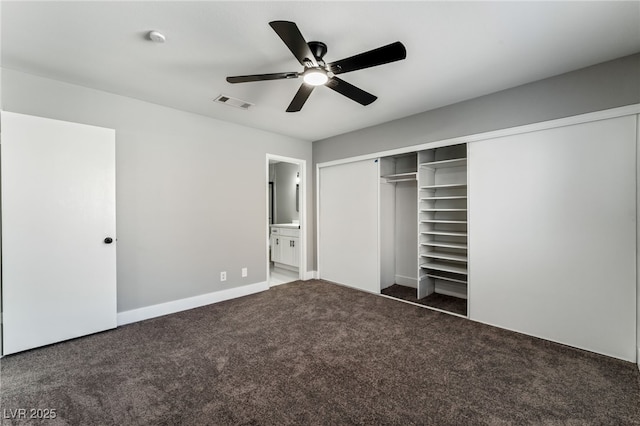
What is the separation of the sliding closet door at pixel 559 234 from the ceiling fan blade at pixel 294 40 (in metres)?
2.19

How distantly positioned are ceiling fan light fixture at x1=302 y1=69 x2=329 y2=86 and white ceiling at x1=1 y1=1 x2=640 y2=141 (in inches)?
10.5

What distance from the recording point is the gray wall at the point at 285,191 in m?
6.37

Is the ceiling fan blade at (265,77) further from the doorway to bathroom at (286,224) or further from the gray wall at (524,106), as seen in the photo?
the doorway to bathroom at (286,224)

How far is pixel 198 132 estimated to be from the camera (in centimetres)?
353

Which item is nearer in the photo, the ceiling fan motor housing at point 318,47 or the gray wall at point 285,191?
the ceiling fan motor housing at point 318,47

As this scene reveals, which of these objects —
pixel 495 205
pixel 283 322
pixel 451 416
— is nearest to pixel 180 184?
pixel 283 322

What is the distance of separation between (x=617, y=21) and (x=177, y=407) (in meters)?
3.84

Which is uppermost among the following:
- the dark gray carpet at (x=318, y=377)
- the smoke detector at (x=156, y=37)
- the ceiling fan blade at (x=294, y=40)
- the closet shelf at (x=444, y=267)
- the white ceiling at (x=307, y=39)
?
the white ceiling at (x=307, y=39)

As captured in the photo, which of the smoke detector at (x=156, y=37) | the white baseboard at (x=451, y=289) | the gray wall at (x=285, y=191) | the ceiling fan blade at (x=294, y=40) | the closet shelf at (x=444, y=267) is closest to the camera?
the ceiling fan blade at (x=294, y=40)

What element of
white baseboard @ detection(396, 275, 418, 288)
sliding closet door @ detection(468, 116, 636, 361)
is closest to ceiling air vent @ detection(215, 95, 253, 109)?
sliding closet door @ detection(468, 116, 636, 361)

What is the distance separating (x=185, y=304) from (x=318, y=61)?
313 cm

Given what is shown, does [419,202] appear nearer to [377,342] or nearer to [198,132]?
[377,342]

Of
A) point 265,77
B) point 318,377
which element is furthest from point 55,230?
point 318,377

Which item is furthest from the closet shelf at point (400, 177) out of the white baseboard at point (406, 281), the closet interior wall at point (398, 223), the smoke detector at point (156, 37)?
the smoke detector at point (156, 37)
